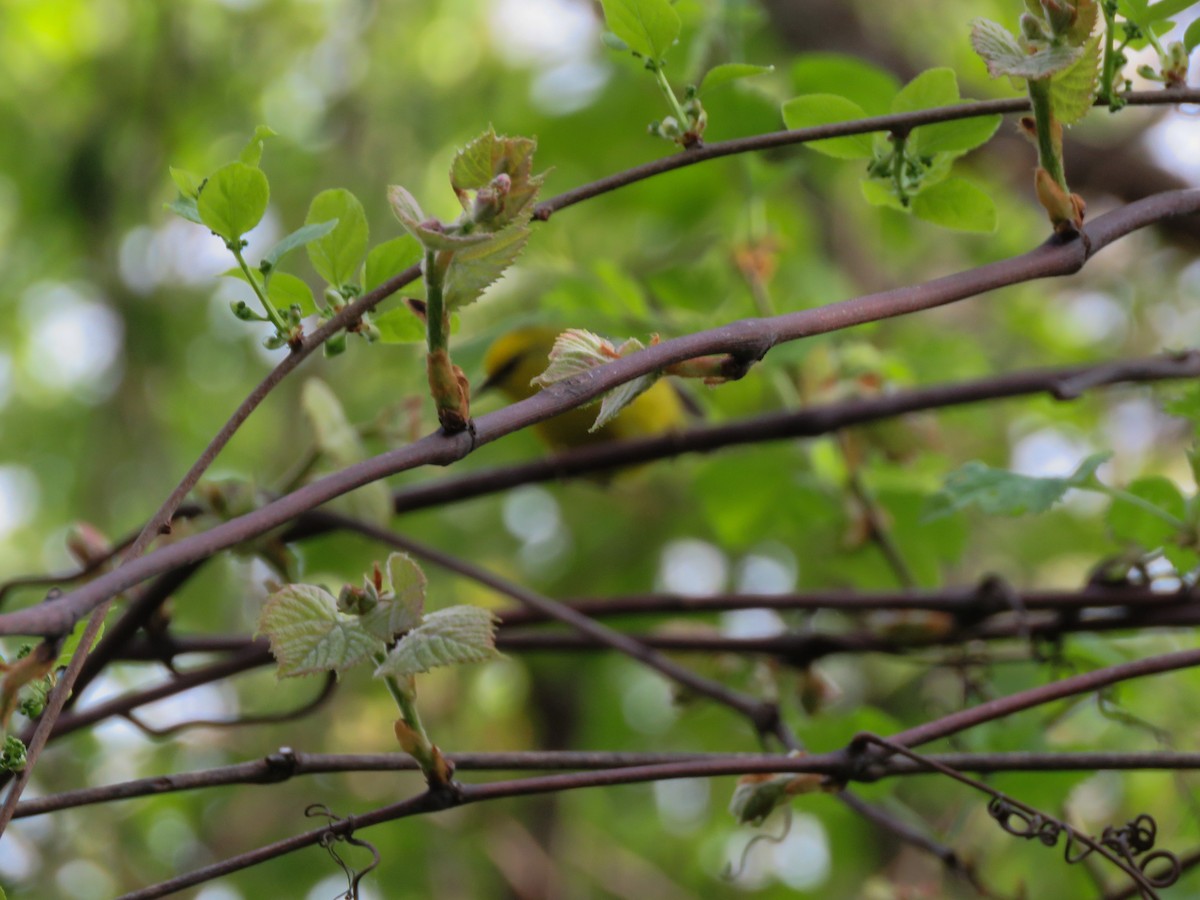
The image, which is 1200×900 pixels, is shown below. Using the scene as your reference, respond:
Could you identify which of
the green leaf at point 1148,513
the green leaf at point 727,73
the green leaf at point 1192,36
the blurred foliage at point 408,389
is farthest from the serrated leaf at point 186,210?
the blurred foliage at point 408,389

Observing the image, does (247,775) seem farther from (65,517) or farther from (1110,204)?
(65,517)

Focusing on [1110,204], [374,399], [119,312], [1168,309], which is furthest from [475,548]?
[1168,309]

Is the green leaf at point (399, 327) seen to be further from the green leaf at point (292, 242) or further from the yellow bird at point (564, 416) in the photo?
the yellow bird at point (564, 416)

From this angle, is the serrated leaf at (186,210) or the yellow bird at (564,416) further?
the yellow bird at (564,416)

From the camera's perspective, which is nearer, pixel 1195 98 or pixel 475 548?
pixel 1195 98

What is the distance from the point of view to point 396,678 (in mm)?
450

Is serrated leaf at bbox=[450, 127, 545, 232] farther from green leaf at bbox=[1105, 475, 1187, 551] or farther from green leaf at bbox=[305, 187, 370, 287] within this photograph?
green leaf at bbox=[1105, 475, 1187, 551]

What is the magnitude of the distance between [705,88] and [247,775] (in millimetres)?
374

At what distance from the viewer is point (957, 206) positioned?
0.54m

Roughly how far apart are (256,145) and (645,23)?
0.18 m

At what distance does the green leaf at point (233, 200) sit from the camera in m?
0.45

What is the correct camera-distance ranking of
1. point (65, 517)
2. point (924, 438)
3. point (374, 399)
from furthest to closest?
point (65, 517) < point (374, 399) < point (924, 438)

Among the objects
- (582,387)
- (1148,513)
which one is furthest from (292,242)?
(1148,513)

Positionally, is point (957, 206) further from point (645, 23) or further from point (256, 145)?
point (256, 145)
